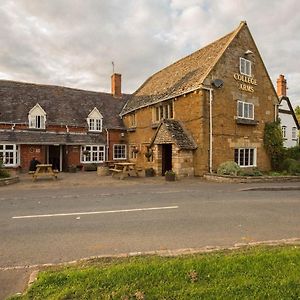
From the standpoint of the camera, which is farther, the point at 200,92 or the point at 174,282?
the point at 200,92

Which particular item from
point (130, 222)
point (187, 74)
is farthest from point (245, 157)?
point (130, 222)

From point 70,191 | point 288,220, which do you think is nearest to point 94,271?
point 288,220

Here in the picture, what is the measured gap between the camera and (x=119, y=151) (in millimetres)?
29172

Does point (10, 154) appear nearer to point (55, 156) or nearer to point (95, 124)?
point (55, 156)

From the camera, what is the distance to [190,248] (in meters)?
5.24

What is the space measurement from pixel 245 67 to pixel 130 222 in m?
17.9

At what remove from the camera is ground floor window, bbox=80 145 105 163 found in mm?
26823

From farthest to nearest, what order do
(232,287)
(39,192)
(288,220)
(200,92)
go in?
1. (200,92)
2. (39,192)
3. (288,220)
4. (232,287)

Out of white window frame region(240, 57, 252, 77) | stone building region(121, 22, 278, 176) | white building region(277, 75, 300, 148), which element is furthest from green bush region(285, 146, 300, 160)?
white building region(277, 75, 300, 148)

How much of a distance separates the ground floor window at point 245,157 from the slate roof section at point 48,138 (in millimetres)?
13811

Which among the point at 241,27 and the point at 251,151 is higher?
the point at 241,27

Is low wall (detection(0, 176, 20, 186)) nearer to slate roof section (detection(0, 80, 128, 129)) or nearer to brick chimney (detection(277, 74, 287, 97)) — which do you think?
slate roof section (detection(0, 80, 128, 129))

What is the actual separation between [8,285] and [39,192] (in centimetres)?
953

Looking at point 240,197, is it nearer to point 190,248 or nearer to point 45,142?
point 190,248
